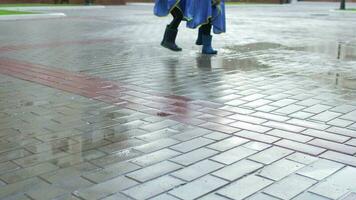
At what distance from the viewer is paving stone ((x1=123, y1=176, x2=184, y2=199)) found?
9.96 feet

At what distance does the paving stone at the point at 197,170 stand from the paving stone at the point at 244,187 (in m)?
0.27

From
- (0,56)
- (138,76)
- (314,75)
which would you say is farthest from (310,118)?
(0,56)

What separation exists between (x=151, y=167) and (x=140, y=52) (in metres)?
6.26

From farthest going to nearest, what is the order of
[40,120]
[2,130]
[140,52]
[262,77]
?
[140,52]
[262,77]
[40,120]
[2,130]

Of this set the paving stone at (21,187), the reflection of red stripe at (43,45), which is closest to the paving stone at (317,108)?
the paving stone at (21,187)

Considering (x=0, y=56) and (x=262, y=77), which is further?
(x=0, y=56)

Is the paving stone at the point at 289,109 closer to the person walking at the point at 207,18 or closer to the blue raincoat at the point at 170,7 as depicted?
the person walking at the point at 207,18

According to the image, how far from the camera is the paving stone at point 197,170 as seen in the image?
3.32 m

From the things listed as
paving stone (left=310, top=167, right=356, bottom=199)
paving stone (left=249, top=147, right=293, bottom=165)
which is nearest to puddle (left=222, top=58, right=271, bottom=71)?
paving stone (left=249, top=147, right=293, bottom=165)

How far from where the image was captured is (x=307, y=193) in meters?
3.04

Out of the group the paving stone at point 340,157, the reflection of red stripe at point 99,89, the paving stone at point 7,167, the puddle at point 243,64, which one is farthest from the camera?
the puddle at point 243,64

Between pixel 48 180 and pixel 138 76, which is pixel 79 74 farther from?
pixel 48 180

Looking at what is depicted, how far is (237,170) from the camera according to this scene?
342 centimetres

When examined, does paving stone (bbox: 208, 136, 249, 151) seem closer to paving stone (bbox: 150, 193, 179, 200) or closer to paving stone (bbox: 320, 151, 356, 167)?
paving stone (bbox: 320, 151, 356, 167)
